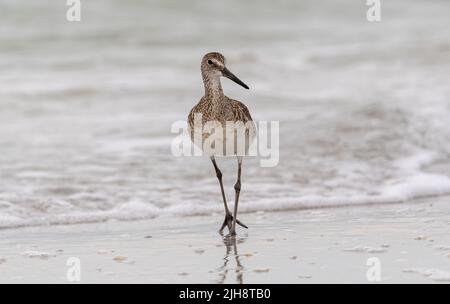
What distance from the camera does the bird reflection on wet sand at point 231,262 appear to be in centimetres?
577

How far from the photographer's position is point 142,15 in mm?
19406

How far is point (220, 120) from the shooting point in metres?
6.98

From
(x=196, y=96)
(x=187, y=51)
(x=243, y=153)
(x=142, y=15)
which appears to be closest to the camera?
(x=243, y=153)

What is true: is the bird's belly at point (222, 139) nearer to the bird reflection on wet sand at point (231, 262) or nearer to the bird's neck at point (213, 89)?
the bird's neck at point (213, 89)

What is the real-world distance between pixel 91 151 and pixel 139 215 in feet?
7.81

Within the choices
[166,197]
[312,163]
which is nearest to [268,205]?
[166,197]

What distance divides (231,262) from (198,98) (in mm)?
7294

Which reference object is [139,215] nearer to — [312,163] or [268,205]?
[268,205]

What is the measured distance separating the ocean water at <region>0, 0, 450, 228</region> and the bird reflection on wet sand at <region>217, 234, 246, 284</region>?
1.07 metres

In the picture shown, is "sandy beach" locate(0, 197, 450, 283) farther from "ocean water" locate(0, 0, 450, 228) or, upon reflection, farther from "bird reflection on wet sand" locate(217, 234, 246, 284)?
"ocean water" locate(0, 0, 450, 228)

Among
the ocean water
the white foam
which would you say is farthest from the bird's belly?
the white foam

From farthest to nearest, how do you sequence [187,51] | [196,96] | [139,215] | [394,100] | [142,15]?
[142,15]
[187,51]
[196,96]
[394,100]
[139,215]

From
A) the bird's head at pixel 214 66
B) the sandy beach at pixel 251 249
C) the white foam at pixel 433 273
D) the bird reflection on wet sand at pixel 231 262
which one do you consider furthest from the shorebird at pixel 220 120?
the white foam at pixel 433 273

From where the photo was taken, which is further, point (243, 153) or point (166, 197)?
point (166, 197)
